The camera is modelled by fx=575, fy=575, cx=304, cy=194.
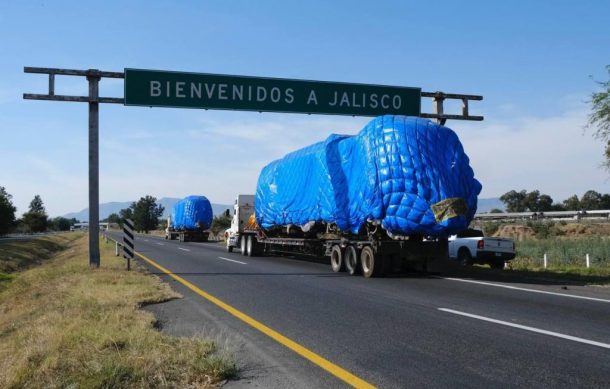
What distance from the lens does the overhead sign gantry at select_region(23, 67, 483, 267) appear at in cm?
1850

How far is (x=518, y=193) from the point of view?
435ft

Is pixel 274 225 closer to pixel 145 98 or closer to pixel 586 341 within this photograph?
pixel 145 98

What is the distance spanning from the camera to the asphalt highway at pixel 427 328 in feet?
19.1

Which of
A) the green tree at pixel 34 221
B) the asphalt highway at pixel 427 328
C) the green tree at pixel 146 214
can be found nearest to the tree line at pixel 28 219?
the green tree at pixel 34 221

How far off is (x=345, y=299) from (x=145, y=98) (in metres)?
10.6

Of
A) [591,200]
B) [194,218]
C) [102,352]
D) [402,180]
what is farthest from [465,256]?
[591,200]

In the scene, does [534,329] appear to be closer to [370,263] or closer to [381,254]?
[381,254]

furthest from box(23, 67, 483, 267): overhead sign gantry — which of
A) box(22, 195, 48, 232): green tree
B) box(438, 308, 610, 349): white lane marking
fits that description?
box(22, 195, 48, 232): green tree

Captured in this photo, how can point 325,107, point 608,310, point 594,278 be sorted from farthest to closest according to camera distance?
1. point 325,107
2. point 594,278
3. point 608,310

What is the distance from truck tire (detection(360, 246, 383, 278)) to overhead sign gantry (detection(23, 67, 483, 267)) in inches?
228

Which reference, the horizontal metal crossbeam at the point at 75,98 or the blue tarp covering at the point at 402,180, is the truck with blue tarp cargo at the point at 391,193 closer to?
the blue tarp covering at the point at 402,180

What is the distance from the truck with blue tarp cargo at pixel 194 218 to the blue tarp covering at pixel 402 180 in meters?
35.4

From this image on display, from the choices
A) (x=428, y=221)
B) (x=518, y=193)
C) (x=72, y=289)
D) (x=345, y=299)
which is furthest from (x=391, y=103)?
(x=518, y=193)

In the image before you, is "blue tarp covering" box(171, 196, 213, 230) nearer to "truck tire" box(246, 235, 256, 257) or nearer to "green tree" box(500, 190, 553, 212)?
"truck tire" box(246, 235, 256, 257)
